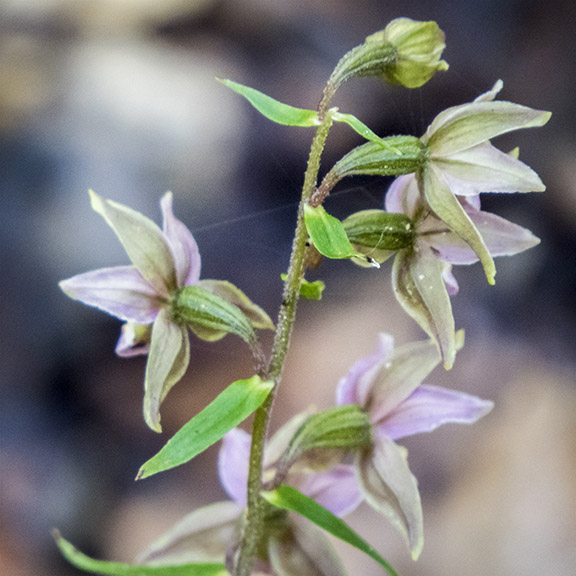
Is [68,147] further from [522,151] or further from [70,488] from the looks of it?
[522,151]

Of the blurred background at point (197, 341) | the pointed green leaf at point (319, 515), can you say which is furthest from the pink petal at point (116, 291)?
the blurred background at point (197, 341)

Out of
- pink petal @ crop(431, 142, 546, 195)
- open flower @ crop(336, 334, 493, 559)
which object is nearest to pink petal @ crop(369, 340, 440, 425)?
open flower @ crop(336, 334, 493, 559)

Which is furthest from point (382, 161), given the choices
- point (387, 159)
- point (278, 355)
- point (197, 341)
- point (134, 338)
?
point (197, 341)

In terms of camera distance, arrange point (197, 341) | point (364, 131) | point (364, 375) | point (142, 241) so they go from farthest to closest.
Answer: point (197, 341) < point (364, 375) < point (142, 241) < point (364, 131)

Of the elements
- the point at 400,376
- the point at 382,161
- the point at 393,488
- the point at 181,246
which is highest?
the point at 382,161

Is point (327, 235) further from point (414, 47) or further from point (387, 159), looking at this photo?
point (414, 47)

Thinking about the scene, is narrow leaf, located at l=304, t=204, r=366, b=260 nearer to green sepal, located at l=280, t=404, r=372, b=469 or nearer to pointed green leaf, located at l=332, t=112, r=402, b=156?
pointed green leaf, located at l=332, t=112, r=402, b=156
